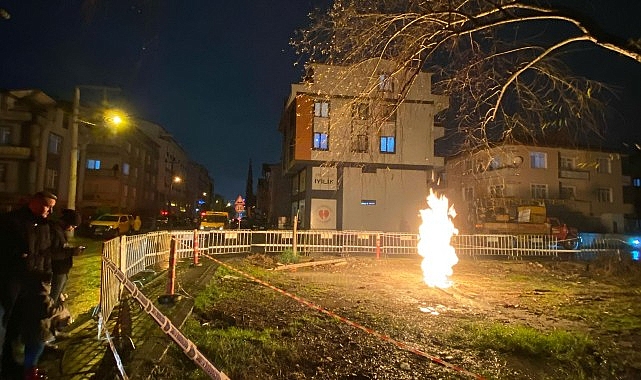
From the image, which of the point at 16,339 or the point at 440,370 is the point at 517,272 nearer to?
the point at 440,370

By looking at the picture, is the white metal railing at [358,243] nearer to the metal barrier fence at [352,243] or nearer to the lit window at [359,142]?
the metal barrier fence at [352,243]

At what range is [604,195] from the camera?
1743 inches

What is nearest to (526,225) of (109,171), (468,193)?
(468,193)

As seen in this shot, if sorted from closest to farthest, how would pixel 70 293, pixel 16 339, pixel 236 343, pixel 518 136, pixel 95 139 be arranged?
1. pixel 16 339
2. pixel 236 343
3. pixel 518 136
4. pixel 70 293
5. pixel 95 139

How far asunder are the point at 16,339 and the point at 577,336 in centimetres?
784

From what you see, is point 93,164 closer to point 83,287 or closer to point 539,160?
point 83,287

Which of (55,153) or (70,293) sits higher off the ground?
(55,153)

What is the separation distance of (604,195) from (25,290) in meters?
52.0

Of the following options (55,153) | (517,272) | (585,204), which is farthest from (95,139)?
(585,204)

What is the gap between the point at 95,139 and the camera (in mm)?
48062

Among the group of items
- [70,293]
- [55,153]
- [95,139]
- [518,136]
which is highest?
[95,139]

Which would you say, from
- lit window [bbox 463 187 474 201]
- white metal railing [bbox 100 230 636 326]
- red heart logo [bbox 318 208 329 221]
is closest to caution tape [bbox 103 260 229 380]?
→ white metal railing [bbox 100 230 636 326]

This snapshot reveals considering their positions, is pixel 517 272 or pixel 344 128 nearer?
pixel 344 128

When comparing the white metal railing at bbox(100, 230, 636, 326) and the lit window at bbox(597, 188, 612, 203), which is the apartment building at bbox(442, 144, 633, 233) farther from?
the white metal railing at bbox(100, 230, 636, 326)
